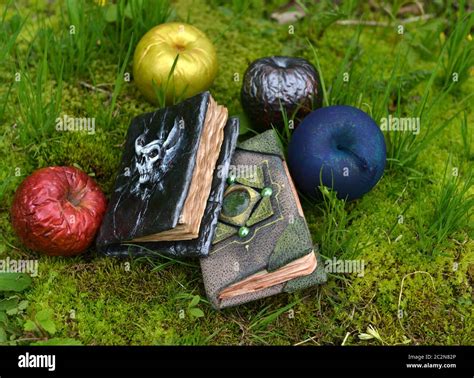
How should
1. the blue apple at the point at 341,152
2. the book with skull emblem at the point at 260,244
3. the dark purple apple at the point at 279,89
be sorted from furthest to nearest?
the dark purple apple at the point at 279,89 → the blue apple at the point at 341,152 → the book with skull emblem at the point at 260,244

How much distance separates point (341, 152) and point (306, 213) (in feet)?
1.37

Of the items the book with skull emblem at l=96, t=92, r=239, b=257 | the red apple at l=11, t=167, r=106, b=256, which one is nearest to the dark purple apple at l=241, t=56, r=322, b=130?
the book with skull emblem at l=96, t=92, r=239, b=257

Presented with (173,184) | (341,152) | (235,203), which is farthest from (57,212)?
(341,152)

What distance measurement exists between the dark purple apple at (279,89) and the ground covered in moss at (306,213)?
0.67 feet

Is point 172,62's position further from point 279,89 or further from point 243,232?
point 243,232

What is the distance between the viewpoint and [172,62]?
340 centimetres

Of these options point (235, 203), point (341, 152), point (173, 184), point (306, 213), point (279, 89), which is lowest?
point (306, 213)

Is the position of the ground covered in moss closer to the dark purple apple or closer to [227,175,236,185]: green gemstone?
the dark purple apple

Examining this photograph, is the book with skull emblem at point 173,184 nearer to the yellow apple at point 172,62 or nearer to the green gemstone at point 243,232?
the green gemstone at point 243,232

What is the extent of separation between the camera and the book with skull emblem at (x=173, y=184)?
2.90 m

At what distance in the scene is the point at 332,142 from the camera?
3.07m

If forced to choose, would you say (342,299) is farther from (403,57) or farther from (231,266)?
(403,57)

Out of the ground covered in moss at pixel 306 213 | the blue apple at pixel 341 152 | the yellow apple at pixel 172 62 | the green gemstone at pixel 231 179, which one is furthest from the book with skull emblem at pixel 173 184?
the blue apple at pixel 341 152
